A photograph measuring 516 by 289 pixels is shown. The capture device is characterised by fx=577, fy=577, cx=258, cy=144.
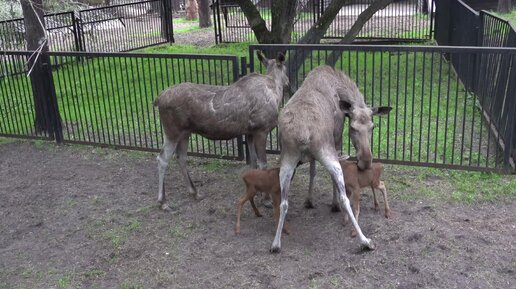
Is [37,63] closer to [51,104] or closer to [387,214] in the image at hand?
[51,104]

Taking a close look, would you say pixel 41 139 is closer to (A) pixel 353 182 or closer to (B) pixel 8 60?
(B) pixel 8 60

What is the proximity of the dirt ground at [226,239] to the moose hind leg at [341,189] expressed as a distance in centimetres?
13

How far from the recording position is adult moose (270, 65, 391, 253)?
5465 mm

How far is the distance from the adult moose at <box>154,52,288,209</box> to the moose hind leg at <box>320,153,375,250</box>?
1270 mm

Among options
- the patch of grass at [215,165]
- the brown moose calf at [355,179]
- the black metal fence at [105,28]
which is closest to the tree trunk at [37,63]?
the patch of grass at [215,165]

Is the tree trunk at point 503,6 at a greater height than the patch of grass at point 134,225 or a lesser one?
greater

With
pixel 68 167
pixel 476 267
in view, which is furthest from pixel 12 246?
pixel 476 267

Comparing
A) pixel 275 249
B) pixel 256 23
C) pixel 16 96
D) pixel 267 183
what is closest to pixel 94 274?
pixel 275 249

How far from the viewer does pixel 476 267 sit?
517 centimetres

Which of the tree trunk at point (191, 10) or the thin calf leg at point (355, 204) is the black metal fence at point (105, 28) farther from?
the thin calf leg at point (355, 204)

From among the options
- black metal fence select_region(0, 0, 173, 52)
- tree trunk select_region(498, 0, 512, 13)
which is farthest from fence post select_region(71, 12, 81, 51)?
tree trunk select_region(498, 0, 512, 13)

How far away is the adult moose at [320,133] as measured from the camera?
546 centimetres

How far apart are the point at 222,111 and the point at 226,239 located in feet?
4.93

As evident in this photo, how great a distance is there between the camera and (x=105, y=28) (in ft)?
58.8
